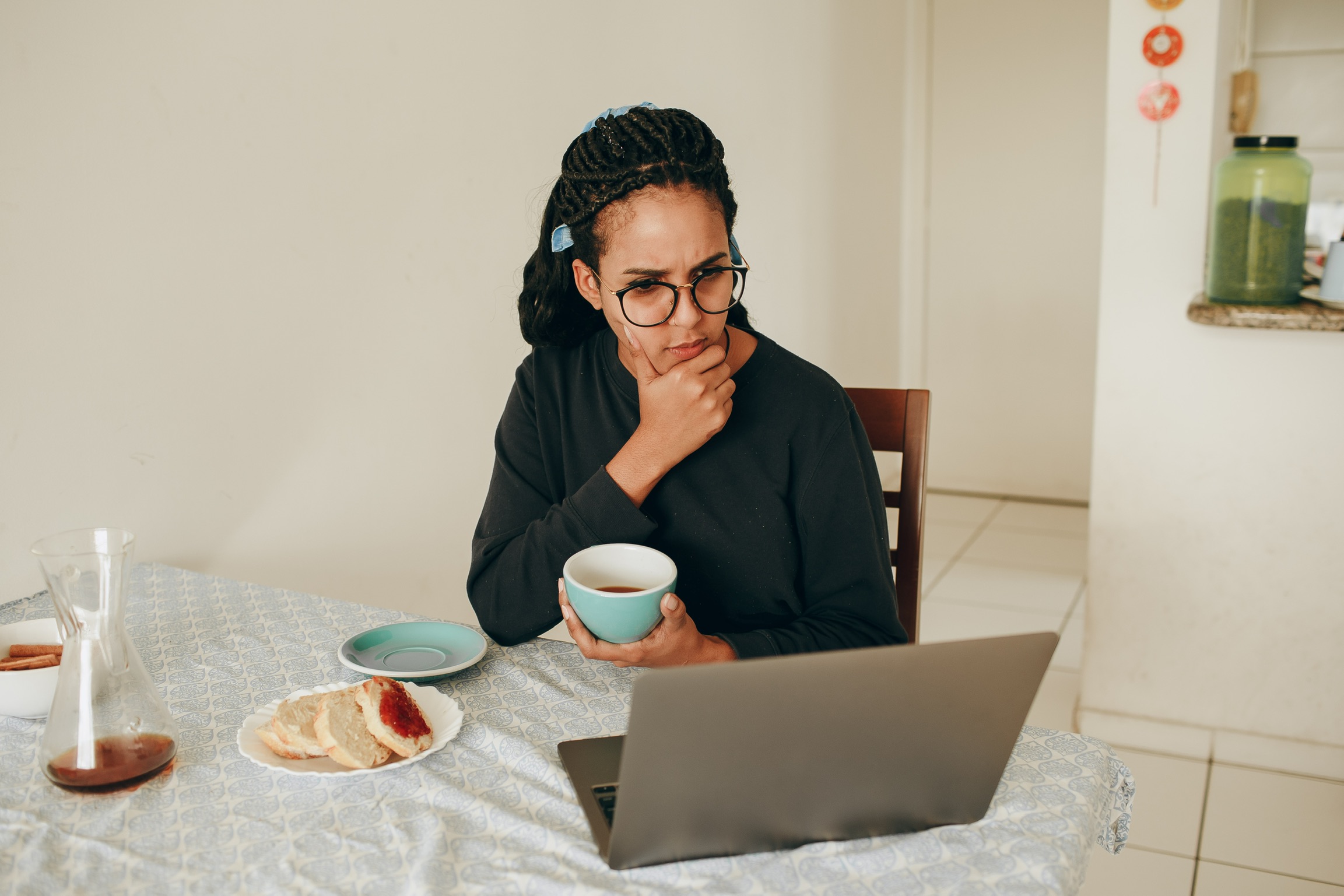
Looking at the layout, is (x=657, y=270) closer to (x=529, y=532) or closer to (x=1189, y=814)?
(x=529, y=532)

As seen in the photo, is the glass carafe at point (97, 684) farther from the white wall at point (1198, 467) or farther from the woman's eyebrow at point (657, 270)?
the white wall at point (1198, 467)

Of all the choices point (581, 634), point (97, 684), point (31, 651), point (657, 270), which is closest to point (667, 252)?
point (657, 270)

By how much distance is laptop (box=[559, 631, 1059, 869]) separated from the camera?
0.66 m

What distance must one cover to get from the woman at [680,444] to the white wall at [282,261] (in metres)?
0.52

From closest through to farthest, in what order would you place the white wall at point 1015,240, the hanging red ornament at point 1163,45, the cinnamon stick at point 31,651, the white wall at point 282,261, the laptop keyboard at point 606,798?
the laptop keyboard at point 606,798, the cinnamon stick at point 31,651, the white wall at point 282,261, the hanging red ornament at point 1163,45, the white wall at point 1015,240

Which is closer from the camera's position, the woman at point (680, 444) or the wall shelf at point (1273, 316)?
the woman at point (680, 444)

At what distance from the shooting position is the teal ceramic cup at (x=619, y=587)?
0.89 meters

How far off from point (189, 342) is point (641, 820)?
1091 mm

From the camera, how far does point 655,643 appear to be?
0.93m

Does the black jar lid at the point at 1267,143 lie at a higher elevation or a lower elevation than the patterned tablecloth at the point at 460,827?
higher

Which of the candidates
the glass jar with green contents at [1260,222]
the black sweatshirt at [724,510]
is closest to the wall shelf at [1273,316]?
the glass jar with green contents at [1260,222]

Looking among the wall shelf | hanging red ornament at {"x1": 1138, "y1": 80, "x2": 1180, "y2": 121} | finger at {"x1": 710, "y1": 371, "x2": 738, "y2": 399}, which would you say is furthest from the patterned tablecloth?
hanging red ornament at {"x1": 1138, "y1": 80, "x2": 1180, "y2": 121}

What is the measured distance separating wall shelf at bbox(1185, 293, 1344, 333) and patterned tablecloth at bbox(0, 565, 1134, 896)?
132 cm

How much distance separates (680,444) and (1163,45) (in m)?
1.54
